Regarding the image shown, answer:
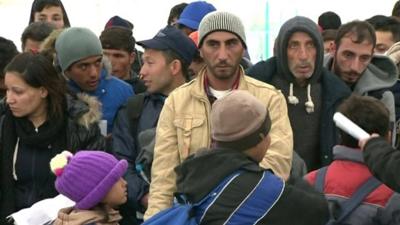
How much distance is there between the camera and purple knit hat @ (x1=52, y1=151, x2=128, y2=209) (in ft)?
9.29

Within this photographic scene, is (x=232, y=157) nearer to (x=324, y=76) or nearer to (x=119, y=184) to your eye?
(x=119, y=184)

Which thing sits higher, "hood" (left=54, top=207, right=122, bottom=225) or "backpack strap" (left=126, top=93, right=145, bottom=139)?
"backpack strap" (left=126, top=93, right=145, bottom=139)

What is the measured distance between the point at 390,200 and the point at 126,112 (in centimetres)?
144

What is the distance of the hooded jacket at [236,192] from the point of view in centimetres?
223

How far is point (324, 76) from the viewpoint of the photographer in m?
3.75

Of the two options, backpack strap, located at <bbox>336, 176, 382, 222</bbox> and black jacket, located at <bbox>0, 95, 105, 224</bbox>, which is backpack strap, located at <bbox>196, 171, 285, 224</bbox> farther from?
black jacket, located at <bbox>0, 95, 105, 224</bbox>

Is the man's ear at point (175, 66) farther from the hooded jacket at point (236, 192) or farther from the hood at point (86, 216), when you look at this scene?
the hooded jacket at point (236, 192)

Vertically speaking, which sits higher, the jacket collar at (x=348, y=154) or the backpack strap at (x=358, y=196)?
the jacket collar at (x=348, y=154)

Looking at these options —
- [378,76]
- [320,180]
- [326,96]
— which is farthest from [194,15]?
[320,180]

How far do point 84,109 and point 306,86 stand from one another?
3.84ft

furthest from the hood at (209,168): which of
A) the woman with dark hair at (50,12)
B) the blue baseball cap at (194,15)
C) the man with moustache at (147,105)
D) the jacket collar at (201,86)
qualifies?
the woman with dark hair at (50,12)

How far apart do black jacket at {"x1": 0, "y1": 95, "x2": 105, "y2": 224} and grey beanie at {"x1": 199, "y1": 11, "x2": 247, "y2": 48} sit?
722 millimetres

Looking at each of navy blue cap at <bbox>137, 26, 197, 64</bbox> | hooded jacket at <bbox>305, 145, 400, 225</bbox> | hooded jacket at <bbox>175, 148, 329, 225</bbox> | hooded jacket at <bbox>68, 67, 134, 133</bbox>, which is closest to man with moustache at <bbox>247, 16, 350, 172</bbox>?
navy blue cap at <bbox>137, 26, 197, 64</bbox>

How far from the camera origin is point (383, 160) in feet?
7.97
